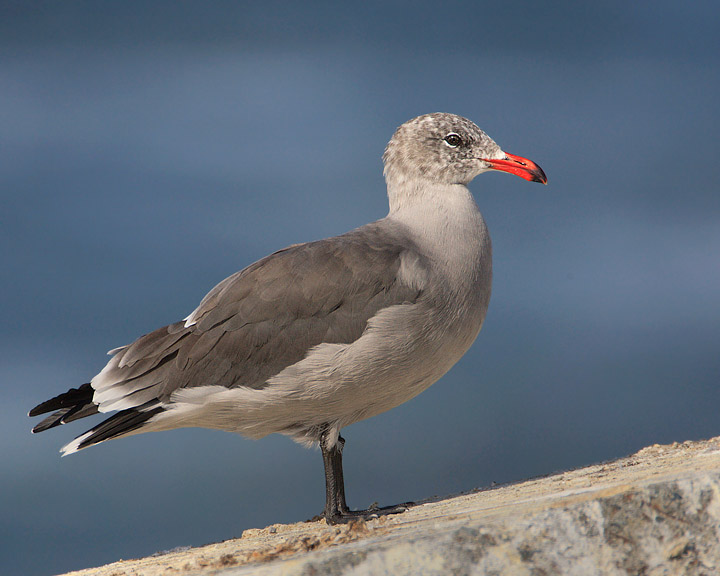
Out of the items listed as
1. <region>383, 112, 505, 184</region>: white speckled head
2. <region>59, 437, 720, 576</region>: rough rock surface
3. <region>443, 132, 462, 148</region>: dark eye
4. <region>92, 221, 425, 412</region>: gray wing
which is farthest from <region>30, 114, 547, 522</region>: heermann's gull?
<region>59, 437, 720, 576</region>: rough rock surface

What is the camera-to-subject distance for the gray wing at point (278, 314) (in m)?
5.39

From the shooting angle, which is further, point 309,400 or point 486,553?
point 309,400

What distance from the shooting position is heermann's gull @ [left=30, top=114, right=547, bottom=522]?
532 centimetres

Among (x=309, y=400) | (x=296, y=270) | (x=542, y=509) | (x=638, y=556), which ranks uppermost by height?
(x=296, y=270)

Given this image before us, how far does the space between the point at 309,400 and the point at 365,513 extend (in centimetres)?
110

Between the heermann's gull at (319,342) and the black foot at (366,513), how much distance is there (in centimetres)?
4

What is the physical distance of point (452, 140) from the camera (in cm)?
634

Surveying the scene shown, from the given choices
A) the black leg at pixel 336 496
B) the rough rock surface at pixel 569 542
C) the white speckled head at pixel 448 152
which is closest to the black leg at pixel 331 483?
the black leg at pixel 336 496

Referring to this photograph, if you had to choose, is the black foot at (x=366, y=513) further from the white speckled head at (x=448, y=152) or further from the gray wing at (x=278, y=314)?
the white speckled head at (x=448, y=152)

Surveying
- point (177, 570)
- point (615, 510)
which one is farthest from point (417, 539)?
point (177, 570)

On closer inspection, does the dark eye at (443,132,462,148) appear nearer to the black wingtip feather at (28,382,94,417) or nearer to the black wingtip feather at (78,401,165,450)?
the black wingtip feather at (78,401,165,450)

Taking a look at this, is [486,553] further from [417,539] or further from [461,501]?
[461,501]

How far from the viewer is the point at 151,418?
18.4ft

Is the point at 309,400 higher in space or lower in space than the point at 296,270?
lower
